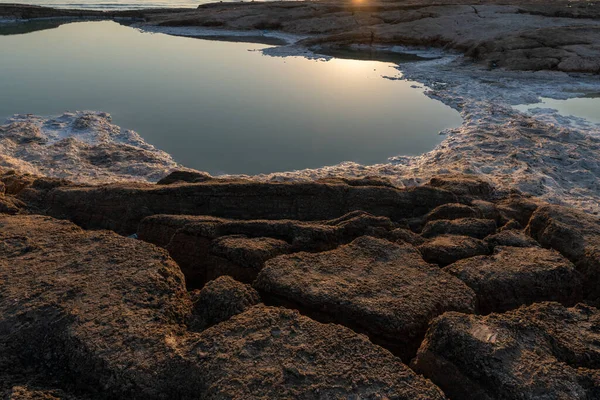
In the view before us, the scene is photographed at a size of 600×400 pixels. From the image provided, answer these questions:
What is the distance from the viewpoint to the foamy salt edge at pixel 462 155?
23.5 ft

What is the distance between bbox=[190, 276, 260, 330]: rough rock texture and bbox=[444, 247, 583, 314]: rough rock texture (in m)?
1.44

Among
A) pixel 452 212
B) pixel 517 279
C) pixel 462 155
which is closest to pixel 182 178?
pixel 452 212

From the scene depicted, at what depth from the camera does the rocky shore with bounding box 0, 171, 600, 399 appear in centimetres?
235

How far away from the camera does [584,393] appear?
90.9 inches

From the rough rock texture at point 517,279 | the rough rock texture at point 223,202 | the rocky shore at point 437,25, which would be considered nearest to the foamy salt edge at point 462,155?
the rough rock texture at point 223,202

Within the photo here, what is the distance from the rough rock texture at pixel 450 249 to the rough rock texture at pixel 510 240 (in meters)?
0.12

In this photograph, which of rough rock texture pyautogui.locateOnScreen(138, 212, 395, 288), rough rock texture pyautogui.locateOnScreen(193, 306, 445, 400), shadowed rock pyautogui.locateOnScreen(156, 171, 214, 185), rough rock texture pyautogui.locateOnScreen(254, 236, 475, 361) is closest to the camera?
rough rock texture pyautogui.locateOnScreen(193, 306, 445, 400)

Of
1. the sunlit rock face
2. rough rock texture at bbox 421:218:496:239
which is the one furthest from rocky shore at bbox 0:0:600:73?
rough rock texture at bbox 421:218:496:239

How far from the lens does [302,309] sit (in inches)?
114

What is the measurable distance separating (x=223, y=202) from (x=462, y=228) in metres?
2.19

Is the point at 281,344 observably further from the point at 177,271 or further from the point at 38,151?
the point at 38,151

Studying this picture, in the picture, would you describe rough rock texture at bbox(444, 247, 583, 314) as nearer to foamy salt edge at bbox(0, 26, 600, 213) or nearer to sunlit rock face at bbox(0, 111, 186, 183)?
foamy salt edge at bbox(0, 26, 600, 213)

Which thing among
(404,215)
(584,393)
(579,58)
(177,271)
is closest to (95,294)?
(177,271)

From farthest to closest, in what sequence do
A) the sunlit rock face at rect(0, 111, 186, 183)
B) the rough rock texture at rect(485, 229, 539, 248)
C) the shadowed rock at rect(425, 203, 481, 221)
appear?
1. the sunlit rock face at rect(0, 111, 186, 183)
2. the shadowed rock at rect(425, 203, 481, 221)
3. the rough rock texture at rect(485, 229, 539, 248)
